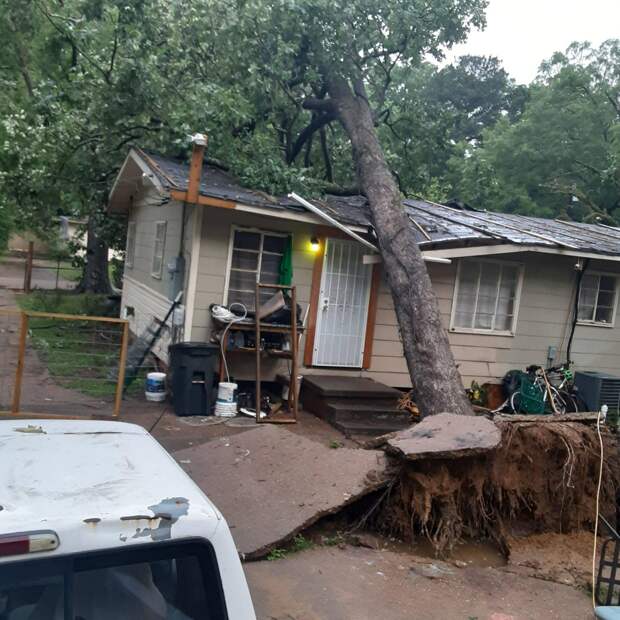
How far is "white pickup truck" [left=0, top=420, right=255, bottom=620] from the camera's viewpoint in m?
1.59

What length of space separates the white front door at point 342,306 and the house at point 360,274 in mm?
18

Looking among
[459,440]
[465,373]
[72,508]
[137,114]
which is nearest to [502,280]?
[465,373]

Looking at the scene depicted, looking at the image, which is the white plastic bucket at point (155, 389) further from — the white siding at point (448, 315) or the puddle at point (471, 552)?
the puddle at point (471, 552)

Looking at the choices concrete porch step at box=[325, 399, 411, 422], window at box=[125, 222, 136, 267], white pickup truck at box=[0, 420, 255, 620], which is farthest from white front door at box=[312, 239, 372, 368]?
white pickup truck at box=[0, 420, 255, 620]

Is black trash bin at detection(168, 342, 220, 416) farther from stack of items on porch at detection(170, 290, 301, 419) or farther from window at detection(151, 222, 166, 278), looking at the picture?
window at detection(151, 222, 166, 278)

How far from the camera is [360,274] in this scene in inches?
408

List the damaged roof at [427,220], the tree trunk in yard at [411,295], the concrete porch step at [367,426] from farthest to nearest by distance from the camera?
the damaged roof at [427,220] < the concrete porch step at [367,426] < the tree trunk in yard at [411,295]

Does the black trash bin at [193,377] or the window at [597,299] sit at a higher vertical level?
the window at [597,299]

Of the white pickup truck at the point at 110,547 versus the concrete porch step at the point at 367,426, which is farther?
the concrete porch step at the point at 367,426

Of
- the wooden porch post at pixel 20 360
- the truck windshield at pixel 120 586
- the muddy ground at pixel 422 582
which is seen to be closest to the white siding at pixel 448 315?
the wooden porch post at pixel 20 360

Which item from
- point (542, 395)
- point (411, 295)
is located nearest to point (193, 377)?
point (411, 295)

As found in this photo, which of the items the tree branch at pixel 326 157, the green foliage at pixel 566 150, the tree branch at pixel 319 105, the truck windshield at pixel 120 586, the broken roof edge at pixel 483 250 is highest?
the green foliage at pixel 566 150

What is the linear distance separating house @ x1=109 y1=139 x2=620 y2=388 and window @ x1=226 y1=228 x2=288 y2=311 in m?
0.02

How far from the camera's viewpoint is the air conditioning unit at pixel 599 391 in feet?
36.3
